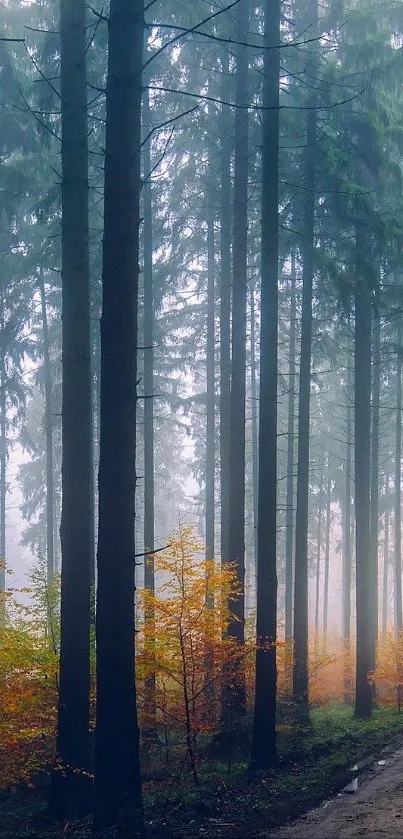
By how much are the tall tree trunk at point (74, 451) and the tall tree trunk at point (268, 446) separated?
315cm

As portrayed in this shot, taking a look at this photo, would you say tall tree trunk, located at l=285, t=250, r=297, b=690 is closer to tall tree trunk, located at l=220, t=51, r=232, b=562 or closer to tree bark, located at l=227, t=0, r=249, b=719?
tall tree trunk, located at l=220, t=51, r=232, b=562

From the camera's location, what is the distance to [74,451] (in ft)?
31.1

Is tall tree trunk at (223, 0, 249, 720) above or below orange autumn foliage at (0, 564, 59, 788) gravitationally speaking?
above

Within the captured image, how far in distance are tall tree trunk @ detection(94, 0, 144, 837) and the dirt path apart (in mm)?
1707

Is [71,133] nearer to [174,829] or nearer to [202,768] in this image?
[174,829]

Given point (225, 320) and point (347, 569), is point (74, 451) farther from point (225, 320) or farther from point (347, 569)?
point (347, 569)

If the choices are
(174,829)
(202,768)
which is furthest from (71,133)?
(202,768)

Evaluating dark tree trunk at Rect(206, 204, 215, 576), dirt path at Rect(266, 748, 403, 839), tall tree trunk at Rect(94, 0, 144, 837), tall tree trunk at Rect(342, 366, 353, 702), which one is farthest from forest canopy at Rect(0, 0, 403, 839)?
dirt path at Rect(266, 748, 403, 839)

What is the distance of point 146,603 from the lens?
1133cm

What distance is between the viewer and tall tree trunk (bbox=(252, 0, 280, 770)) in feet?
37.9

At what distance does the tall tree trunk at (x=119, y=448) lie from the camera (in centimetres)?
725

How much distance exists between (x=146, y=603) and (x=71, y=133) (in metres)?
6.58

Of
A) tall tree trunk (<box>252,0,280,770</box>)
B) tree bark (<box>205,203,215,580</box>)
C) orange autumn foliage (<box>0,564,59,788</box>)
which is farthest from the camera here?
tree bark (<box>205,203,215,580</box>)

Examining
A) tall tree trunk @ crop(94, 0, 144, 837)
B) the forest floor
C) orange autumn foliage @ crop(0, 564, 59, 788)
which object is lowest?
the forest floor
